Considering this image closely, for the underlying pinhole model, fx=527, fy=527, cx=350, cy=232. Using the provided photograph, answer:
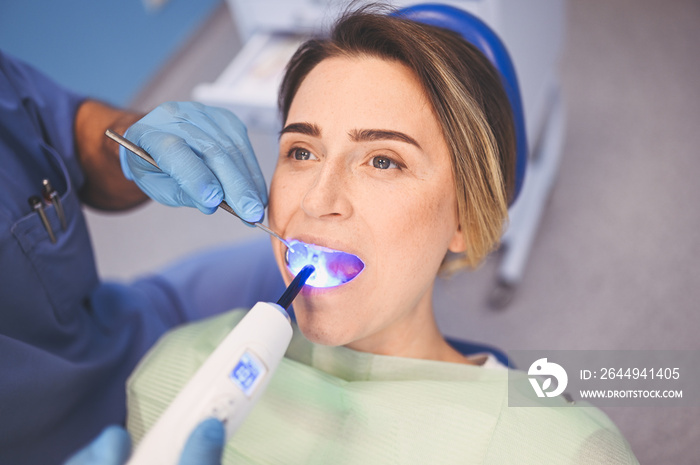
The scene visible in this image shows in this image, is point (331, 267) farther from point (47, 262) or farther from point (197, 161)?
point (47, 262)

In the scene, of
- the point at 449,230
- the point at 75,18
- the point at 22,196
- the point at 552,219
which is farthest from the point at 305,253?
the point at 75,18

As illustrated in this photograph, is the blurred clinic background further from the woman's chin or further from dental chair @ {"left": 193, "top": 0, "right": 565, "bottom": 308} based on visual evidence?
the woman's chin

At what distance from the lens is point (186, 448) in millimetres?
561

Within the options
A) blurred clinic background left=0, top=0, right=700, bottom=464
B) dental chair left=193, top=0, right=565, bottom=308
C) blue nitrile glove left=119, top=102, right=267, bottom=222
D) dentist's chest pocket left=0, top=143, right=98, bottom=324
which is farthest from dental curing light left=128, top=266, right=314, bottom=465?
blurred clinic background left=0, top=0, right=700, bottom=464

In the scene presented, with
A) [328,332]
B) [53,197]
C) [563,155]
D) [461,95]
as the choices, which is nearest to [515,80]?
[461,95]

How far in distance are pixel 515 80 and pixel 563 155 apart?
1214mm

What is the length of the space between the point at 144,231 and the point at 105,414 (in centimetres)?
130

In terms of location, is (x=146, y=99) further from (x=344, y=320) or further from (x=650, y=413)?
(x=650, y=413)

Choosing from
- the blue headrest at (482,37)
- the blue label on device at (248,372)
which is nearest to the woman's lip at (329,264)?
the blue label on device at (248,372)

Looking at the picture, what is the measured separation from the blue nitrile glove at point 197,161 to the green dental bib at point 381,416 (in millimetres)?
308

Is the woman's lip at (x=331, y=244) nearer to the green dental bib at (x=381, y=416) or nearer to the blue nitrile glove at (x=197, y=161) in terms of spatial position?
the blue nitrile glove at (x=197, y=161)

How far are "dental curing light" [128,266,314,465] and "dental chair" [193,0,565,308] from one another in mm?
668

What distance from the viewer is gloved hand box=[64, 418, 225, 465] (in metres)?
0.56

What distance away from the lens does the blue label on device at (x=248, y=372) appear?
60 centimetres
